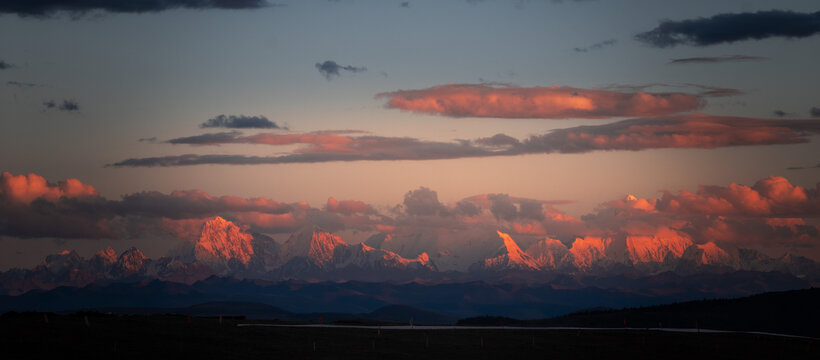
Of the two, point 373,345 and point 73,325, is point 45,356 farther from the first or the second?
point 373,345

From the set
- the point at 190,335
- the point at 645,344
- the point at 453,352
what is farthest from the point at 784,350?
the point at 190,335

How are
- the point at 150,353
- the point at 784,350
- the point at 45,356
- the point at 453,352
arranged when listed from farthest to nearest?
the point at 784,350, the point at 453,352, the point at 150,353, the point at 45,356

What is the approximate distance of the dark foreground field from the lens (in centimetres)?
13062

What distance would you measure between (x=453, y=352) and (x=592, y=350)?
25.6m

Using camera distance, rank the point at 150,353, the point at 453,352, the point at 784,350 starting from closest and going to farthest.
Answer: the point at 150,353, the point at 453,352, the point at 784,350

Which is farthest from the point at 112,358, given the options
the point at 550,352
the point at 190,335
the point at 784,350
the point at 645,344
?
the point at 784,350

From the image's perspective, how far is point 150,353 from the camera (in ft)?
421

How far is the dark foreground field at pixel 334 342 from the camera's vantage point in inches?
5143

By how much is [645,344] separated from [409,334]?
43.0m

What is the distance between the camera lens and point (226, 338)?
483 ft

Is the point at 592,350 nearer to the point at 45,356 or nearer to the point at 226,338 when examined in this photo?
the point at 226,338

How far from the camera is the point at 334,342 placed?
5886 inches

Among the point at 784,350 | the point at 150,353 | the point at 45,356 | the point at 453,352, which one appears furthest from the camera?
the point at 784,350

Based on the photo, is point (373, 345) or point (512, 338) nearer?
point (373, 345)
